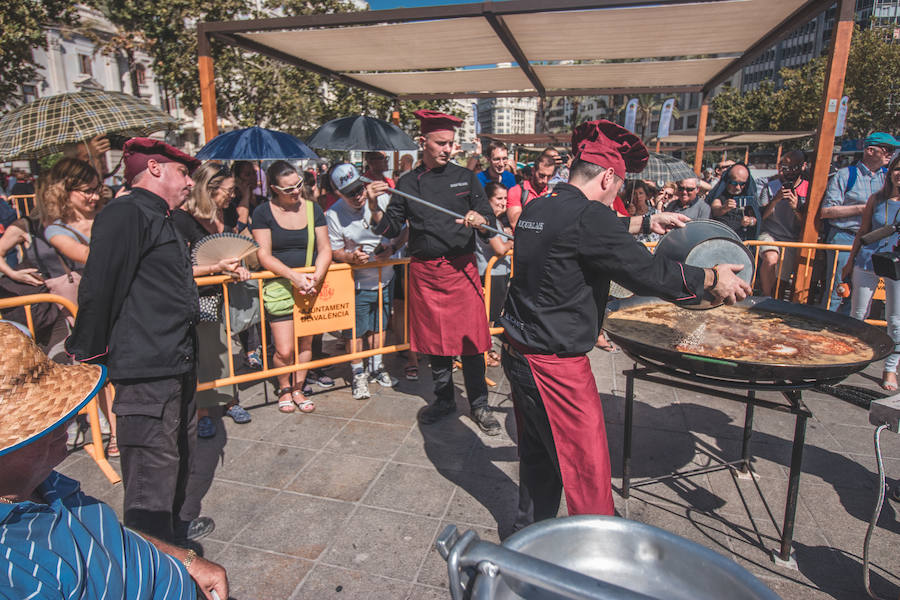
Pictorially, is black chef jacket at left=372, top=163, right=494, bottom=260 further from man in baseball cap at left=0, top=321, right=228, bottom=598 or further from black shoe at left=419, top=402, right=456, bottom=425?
man in baseball cap at left=0, top=321, right=228, bottom=598

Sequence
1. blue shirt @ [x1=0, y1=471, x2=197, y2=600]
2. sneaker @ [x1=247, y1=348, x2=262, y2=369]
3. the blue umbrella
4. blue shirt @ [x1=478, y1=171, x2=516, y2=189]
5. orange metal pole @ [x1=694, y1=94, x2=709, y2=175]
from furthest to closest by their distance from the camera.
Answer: orange metal pole @ [x1=694, y1=94, x2=709, y2=175], blue shirt @ [x1=478, y1=171, x2=516, y2=189], the blue umbrella, sneaker @ [x1=247, y1=348, x2=262, y2=369], blue shirt @ [x1=0, y1=471, x2=197, y2=600]

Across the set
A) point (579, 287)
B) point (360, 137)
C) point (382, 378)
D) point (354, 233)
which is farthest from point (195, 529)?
point (360, 137)

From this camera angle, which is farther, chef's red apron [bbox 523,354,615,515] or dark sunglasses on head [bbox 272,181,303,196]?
dark sunglasses on head [bbox 272,181,303,196]

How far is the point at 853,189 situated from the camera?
6.02 m

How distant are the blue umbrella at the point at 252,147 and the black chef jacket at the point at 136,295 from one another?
3.60 m

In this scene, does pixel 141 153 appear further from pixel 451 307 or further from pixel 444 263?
pixel 451 307

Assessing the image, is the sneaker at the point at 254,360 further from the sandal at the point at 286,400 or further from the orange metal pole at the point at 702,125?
the orange metal pole at the point at 702,125

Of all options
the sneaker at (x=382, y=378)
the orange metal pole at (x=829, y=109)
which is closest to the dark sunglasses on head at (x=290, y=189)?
the sneaker at (x=382, y=378)

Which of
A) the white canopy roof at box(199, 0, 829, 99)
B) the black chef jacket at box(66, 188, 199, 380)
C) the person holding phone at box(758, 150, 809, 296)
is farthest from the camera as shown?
the person holding phone at box(758, 150, 809, 296)

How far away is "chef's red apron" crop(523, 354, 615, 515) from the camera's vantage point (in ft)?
7.81

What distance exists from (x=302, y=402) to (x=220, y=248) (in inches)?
58.7

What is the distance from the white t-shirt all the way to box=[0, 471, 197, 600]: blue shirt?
11.5ft

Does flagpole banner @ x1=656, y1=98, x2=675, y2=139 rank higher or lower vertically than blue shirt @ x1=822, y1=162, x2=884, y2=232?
higher

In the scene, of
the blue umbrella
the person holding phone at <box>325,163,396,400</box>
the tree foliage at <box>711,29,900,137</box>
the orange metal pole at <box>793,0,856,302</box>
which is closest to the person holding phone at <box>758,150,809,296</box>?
the orange metal pole at <box>793,0,856,302</box>
